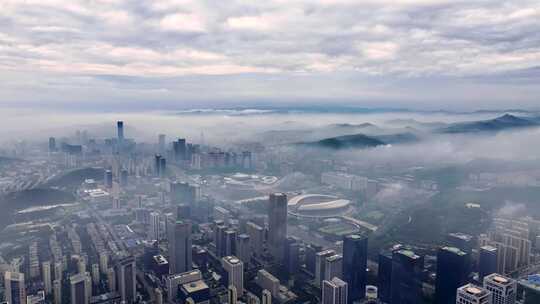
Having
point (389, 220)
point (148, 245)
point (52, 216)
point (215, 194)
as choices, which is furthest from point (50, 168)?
point (389, 220)

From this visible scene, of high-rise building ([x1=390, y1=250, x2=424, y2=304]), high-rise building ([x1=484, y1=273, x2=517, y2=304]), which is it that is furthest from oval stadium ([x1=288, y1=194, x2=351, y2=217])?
high-rise building ([x1=484, y1=273, x2=517, y2=304])

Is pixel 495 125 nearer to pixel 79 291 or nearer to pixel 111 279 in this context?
pixel 111 279

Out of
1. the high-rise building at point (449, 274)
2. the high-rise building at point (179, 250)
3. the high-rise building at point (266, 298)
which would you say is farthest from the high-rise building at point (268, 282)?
the high-rise building at point (449, 274)

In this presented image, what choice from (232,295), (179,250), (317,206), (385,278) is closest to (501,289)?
(385,278)

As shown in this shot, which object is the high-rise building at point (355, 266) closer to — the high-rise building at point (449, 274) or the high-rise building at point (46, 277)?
the high-rise building at point (449, 274)

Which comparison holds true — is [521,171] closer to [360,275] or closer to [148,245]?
[360,275]
